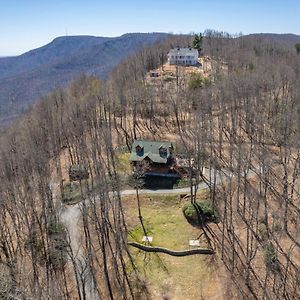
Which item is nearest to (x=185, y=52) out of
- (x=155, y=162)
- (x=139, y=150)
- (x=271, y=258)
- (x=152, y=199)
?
(x=139, y=150)

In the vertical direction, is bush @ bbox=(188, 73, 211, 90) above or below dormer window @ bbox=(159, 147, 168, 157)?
above

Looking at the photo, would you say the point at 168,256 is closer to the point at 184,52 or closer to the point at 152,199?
the point at 152,199

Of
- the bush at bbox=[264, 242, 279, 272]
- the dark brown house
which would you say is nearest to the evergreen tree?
the dark brown house

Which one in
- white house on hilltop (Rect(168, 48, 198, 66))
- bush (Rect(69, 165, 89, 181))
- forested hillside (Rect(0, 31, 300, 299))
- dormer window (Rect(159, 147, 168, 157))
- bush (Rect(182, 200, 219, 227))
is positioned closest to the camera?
forested hillside (Rect(0, 31, 300, 299))

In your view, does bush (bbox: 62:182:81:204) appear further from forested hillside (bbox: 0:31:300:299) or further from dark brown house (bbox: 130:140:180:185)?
dark brown house (bbox: 130:140:180:185)

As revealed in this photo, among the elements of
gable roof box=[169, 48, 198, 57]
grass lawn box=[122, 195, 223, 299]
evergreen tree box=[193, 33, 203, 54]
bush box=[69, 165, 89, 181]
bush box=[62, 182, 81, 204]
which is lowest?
grass lawn box=[122, 195, 223, 299]

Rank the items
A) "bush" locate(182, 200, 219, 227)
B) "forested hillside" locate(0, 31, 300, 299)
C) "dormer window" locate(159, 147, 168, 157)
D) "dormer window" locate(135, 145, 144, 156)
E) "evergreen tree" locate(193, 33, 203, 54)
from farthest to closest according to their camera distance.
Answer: "evergreen tree" locate(193, 33, 203, 54), "dormer window" locate(135, 145, 144, 156), "dormer window" locate(159, 147, 168, 157), "bush" locate(182, 200, 219, 227), "forested hillside" locate(0, 31, 300, 299)

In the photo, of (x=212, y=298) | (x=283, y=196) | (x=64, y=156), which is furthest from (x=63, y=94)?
(x=212, y=298)
